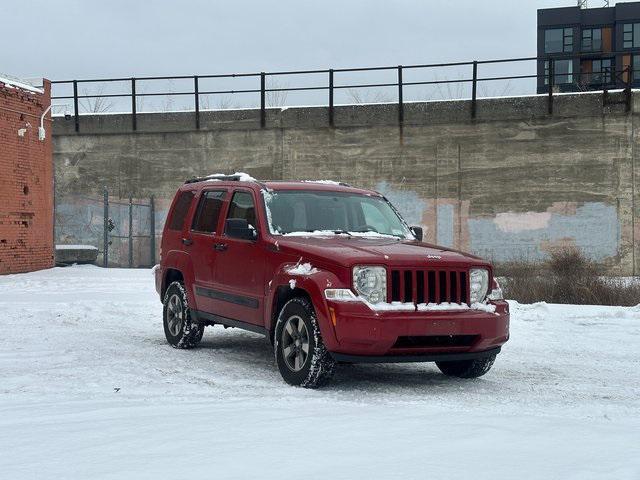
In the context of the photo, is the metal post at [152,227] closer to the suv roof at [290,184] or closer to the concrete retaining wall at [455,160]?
the concrete retaining wall at [455,160]

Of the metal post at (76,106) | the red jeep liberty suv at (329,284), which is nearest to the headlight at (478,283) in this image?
the red jeep liberty suv at (329,284)

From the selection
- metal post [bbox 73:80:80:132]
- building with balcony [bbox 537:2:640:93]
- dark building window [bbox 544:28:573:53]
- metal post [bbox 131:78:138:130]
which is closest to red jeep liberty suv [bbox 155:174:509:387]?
metal post [bbox 131:78:138:130]

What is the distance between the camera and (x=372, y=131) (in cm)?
2550

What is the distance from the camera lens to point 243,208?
28.0ft

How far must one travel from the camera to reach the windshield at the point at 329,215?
810 centimetres

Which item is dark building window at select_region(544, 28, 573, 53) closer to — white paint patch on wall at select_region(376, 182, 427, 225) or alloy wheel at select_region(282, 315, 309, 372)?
white paint patch on wall at select_region(376, 182, 427, 225)

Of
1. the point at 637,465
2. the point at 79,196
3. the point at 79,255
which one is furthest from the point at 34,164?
the point at 637,465

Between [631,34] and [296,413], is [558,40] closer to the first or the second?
[631,34]

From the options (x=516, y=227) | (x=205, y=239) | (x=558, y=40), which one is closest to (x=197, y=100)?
(x=516, y=227)

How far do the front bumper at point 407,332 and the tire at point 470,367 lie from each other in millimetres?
408

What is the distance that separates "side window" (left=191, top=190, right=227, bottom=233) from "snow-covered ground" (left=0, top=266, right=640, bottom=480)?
138 cm

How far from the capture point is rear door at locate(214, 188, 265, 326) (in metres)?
7.88

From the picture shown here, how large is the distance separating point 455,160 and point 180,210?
16.2 meters

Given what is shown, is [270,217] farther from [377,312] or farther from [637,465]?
[637,465]
